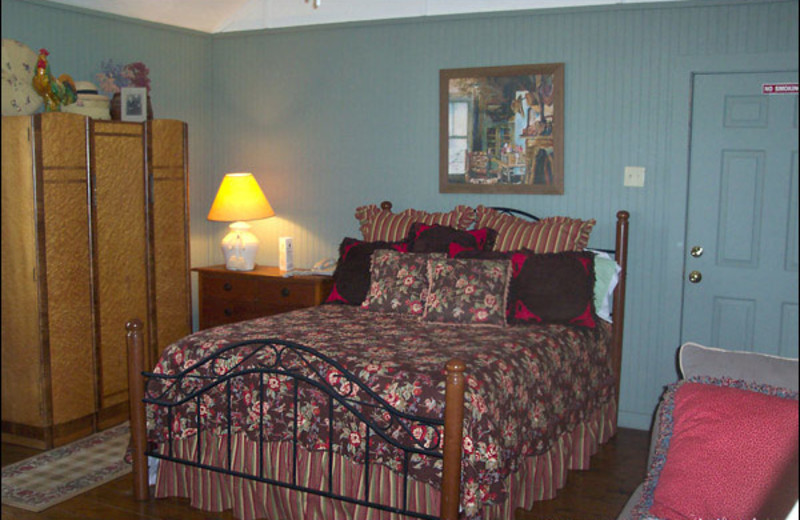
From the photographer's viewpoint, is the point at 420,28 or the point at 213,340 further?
the point at 420,28

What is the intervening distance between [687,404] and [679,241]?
2.16 metres

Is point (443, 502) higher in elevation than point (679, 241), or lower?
lower

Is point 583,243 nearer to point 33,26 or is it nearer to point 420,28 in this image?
point 420,28

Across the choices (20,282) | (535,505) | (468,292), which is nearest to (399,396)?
(535,505)

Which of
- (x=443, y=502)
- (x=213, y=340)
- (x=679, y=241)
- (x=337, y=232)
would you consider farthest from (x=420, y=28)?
(x=443, y=502)

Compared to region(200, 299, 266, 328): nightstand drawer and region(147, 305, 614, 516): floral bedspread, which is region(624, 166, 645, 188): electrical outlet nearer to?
region(147, 305, 614, 516): floral bedspread

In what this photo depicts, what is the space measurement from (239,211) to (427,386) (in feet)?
8.15

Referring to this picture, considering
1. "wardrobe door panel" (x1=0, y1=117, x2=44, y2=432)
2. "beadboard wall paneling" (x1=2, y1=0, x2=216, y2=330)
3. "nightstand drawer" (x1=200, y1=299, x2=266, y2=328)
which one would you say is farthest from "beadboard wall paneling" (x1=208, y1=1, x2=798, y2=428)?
"wardrobe door panel" (x1=0, y1=117, x2=44, y2=432)

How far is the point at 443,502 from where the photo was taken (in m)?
2.41

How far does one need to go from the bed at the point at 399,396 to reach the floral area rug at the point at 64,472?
0.38 m

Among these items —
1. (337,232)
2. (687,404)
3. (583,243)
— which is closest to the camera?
(687,404)

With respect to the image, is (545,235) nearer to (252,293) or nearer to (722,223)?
(722,223)

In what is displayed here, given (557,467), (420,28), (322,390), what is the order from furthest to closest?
(420,28)
(557,467)
(322,390)

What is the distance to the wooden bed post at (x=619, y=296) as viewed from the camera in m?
3.93
